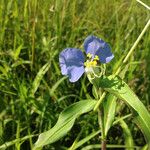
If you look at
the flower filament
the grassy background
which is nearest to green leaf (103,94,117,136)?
the flower filament

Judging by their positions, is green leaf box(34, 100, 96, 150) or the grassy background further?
the grassy background

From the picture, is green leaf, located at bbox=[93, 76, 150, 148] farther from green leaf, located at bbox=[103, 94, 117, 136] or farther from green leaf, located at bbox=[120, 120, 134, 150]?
green leaf, located at bbox=[120, 120, 134, 150]

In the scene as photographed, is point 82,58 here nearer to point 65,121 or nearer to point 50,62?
point 65,121

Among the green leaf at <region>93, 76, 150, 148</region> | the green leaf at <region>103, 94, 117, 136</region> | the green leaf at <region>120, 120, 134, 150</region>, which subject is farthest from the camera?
the green leaf at <region>120, 120, 134, 150</region>

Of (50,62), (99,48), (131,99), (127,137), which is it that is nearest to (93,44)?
(99,48)

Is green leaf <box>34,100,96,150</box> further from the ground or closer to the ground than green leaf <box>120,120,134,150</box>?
further from the ground

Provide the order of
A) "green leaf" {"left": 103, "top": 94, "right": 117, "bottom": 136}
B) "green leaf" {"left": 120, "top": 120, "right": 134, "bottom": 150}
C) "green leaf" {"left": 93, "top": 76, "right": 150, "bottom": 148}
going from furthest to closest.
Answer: "green leaf" {"left": 120, "top": 120, "right": 134, "bottom": 150}, "green leaf" {"left": 103, "top": 94, "right": 117, "bottom": 136}, "green leaf" {"left": 93, "top": 76, "right": 150, "bottom": 148}

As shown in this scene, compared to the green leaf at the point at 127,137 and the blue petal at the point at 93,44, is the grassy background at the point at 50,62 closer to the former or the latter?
the green leaf at the point at 127,137
